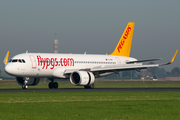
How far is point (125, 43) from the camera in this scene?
5922cm

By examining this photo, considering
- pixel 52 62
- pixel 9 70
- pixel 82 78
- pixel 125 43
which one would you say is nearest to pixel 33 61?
pixel 52 62

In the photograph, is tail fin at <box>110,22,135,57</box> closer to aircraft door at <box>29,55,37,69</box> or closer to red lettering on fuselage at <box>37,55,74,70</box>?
red lettering on fuselage at <box>37,55,74,70</box>

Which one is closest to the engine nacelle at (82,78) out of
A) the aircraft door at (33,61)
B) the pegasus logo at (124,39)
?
the aircraft door at (33,61)

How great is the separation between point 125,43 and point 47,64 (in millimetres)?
17635

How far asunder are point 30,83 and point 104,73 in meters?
11.2

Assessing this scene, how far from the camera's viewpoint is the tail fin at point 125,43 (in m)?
58.9


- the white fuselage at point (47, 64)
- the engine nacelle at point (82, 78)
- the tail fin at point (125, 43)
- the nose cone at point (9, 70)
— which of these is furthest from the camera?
the tail fin at point (125, 43)

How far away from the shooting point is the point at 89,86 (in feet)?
155

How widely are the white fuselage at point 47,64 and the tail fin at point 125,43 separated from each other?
20.6 feet

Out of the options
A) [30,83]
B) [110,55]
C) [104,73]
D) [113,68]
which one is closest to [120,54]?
[110,55]

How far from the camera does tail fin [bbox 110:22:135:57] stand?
193ft

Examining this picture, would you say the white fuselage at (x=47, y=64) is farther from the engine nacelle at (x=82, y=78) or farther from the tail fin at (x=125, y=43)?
the tail fin at (x=125, y=43)

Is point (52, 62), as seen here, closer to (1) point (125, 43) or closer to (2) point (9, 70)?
(2) point (9, 70)
